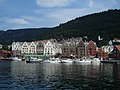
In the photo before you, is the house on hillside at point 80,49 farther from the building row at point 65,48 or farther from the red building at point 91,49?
the red building at point 91,49

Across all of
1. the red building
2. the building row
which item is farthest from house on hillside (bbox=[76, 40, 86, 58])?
the red building

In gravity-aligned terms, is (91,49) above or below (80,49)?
below

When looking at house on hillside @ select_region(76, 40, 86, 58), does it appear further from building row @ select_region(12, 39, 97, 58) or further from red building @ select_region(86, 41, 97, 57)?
red building @ select_region(86, 41, 97, 57)

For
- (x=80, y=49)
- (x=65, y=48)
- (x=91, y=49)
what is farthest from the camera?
(x=65, y=48)

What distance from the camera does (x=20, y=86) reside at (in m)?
41.3

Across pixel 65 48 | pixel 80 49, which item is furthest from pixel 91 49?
pixel 65 48

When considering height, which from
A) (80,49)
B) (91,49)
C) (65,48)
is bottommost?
(91,49)

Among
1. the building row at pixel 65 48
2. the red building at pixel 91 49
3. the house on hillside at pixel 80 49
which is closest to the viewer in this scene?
the red building at pixel 91 49

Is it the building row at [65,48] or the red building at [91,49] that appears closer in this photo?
the red building at [91,49]

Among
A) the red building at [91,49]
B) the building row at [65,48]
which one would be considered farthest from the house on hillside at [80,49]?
the red building at [91,49]

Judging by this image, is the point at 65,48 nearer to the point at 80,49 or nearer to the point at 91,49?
the point at 80,49

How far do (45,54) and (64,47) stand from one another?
14962mm

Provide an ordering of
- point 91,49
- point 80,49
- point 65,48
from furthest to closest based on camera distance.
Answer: point 65,48, point 80,49, point 91,49

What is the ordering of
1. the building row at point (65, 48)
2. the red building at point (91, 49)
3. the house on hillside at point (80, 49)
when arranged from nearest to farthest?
1. the red building at point (91, 49)
2. the building row at point (65, 48)
3. the house on hillside at point (80, 49)
